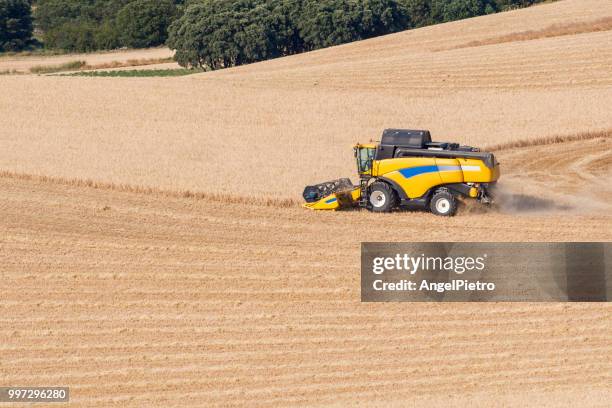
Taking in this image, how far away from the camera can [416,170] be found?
31.9m

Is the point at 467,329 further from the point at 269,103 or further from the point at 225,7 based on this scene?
the point at 225,7

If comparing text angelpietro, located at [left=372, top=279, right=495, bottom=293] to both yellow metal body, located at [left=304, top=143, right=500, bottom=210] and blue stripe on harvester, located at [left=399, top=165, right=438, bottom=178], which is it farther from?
blue stripe on harvester, located at [left=399, top=165, right=438, bottom=178]

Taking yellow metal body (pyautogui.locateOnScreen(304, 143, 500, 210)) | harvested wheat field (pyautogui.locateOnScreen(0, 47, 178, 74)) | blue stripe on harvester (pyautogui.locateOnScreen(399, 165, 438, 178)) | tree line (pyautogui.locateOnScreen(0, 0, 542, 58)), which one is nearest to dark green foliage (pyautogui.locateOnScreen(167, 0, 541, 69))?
tree line (pyautogui.locateOnScreen(0, 0, 542, 58))

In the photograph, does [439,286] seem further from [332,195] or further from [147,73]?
[147,73]

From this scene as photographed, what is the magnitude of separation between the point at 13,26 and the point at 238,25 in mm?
33138

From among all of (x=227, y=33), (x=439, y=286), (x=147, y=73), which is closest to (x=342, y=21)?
(x=227, y=33)

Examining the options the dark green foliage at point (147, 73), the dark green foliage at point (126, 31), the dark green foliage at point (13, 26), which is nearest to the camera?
the dark green foliage at point (147, 73)

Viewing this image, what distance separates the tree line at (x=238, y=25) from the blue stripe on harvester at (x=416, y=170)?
51.1 m

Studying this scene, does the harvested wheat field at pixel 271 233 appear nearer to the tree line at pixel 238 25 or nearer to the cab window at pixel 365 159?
the cab window at pixel 365 159

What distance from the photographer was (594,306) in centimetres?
2573

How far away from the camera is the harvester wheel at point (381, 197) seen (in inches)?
1294

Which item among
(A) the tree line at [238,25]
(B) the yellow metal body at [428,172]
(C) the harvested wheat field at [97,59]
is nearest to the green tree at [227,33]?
(A) the tree line at [238,25]

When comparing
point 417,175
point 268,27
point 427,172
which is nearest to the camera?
point 427,172

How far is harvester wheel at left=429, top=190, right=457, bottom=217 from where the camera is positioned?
1277 inches
